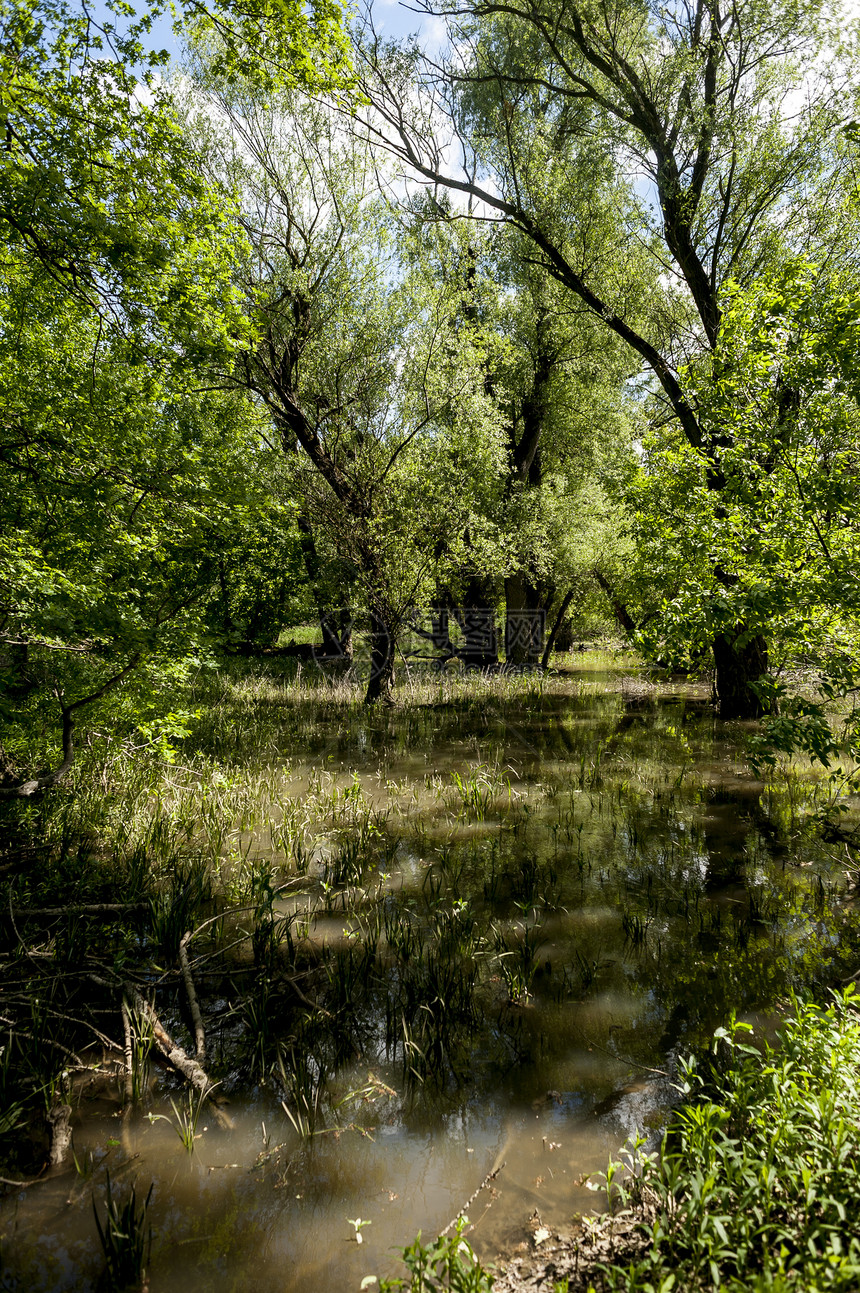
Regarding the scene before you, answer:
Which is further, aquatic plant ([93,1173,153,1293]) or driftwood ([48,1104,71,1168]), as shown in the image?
driftwood ([48,1104,71,1168])

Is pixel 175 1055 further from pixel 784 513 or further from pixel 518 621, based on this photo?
pixel 518 621

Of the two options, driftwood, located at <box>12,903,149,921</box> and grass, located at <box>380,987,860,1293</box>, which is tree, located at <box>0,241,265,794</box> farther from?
grass, located at <box>380,987,860,1293</box>

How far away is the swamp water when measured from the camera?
264 centimetres

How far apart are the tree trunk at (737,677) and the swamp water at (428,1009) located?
3.89m

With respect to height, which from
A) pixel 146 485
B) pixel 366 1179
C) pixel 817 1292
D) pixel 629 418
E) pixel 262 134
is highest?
pixel 262 134

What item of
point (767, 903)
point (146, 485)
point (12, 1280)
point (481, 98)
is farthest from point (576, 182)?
point (12, 1280)

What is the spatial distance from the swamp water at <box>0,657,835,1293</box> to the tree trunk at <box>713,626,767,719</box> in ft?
12.8

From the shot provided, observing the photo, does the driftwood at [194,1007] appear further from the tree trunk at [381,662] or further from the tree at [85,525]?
the tree trunk at [381,662]

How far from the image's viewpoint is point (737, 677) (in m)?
11.9

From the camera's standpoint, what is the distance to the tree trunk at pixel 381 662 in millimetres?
13891

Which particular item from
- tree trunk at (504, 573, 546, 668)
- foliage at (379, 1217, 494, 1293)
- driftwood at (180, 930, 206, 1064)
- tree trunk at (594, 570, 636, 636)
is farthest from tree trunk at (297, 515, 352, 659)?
foliage at (379, 1217, 494, 1293)

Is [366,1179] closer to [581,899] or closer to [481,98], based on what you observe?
[581,899]

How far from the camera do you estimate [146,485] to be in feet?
18.7

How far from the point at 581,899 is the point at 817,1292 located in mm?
3660
